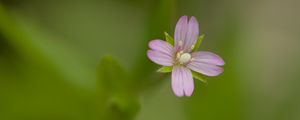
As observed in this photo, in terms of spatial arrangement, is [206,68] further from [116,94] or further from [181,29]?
[116,94]

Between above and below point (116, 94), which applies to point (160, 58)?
above

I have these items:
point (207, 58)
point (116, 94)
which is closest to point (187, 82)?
point (207, 58)

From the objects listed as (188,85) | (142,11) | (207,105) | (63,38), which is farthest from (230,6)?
(188,85)

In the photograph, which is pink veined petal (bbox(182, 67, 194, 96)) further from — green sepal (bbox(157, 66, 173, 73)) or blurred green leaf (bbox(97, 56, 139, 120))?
blurred green leaf (bbox(97, 56, 139, 120))

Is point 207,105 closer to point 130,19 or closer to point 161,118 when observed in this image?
point 161,118

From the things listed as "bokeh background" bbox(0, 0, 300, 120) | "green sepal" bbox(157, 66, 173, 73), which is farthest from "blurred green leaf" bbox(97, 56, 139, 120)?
"green sepal" bbox(157, 66, 173, 73)

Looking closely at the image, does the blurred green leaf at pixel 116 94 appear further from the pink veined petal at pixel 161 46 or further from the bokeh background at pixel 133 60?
the pink veined petal at pixel 161 46
